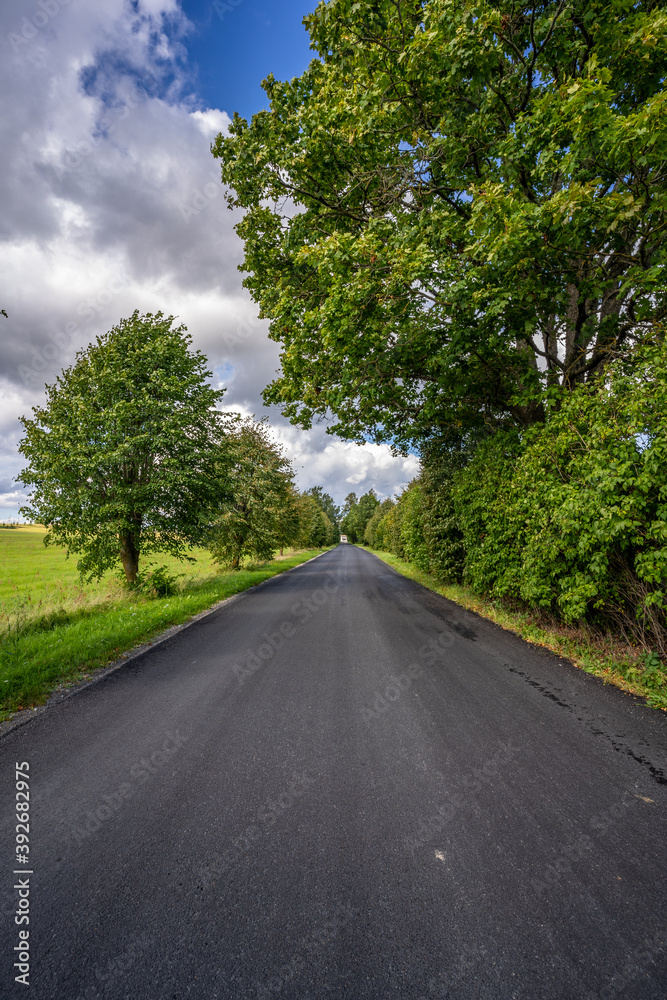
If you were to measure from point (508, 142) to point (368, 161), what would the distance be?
319cm

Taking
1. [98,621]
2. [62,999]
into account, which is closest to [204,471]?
[98,621]

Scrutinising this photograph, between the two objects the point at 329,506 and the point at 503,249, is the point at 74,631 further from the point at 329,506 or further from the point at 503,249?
the point at 329,506

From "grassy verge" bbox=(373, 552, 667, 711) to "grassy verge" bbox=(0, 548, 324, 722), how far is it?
698cm

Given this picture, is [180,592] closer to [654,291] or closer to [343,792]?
[343,792]

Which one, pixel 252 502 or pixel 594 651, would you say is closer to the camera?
pixel 594 651

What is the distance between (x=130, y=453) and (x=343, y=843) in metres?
12.1

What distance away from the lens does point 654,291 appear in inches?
219

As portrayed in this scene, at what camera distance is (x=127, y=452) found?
473 inches

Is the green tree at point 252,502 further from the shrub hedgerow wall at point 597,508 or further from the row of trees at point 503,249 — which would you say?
the shrub hedgerow wall at point 597,508

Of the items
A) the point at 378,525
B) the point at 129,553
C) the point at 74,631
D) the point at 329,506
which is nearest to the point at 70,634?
the point at 74,631

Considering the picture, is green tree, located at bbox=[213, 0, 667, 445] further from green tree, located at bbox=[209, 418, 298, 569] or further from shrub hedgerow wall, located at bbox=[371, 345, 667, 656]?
green tree, located at bbox=[209, 418, 298, 569]

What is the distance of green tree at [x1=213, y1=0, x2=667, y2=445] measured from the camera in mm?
5176

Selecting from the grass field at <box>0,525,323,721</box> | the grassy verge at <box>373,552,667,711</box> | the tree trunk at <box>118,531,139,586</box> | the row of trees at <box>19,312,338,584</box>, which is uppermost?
the row of trees at <box>19,312,338,584</box>

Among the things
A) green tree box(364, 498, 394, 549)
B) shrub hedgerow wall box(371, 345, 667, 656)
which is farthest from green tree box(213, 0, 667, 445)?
green tree box(364, 498, 394, 549)
